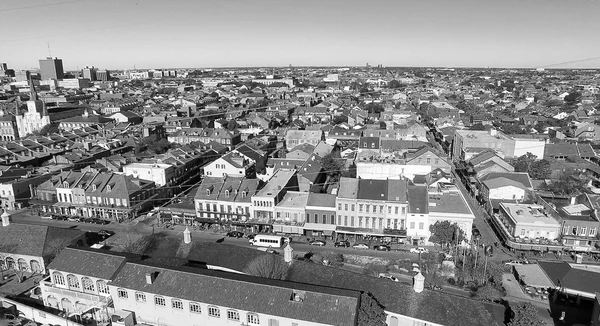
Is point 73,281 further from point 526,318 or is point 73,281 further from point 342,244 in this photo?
point 526,318

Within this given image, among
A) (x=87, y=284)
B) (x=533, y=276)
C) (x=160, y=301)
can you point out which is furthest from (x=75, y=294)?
(x=533, y=276)

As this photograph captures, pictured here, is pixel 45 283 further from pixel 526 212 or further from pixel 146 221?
pixel 526 212

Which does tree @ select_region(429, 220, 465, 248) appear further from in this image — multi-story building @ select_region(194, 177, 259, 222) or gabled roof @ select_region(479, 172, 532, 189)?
multi-story building @ select_region(194, 177, 259, 222)

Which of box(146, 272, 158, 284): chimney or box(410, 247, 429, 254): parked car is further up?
box(146, 272, 158, 284): chimney

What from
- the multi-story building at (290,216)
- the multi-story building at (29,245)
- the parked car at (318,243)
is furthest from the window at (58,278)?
the parked car at (318,243)

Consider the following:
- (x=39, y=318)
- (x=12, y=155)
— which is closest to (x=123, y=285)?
(x=39, y=318)

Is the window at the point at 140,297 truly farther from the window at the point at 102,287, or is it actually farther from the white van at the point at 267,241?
the white van at the point at 267,241

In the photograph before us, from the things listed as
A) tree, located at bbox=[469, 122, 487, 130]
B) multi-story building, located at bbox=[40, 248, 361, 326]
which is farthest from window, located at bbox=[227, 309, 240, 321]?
tree, located at bbox=[469, 122, 487, 130]
